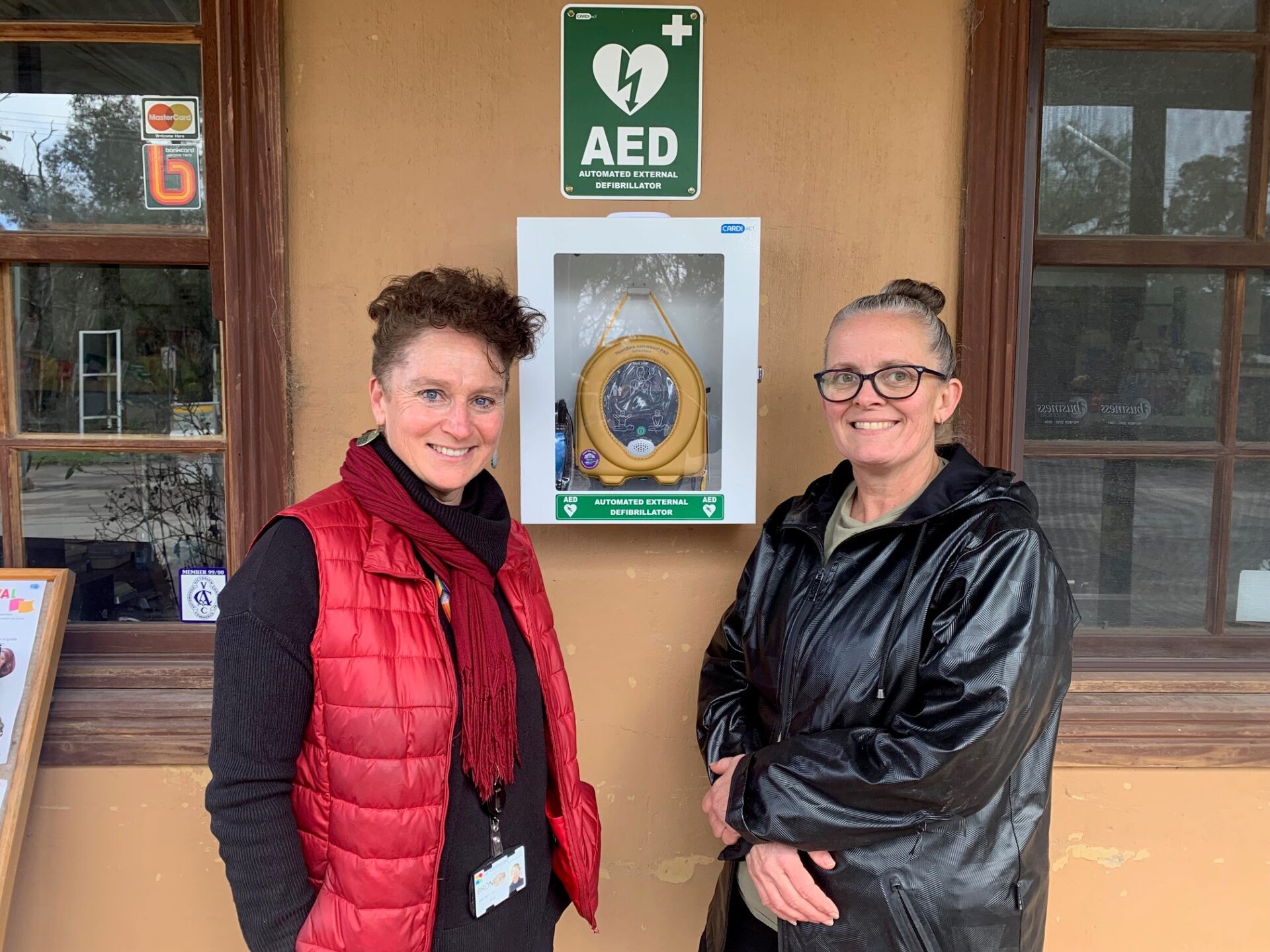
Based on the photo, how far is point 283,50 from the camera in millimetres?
1874

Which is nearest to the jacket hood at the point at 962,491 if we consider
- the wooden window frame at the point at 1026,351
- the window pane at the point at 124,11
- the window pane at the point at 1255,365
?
the wooden window frame at the point at 1026,351

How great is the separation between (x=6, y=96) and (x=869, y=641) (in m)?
2.35

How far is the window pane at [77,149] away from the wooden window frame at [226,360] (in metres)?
0.04

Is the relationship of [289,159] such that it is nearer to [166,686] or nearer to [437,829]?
[166,686]

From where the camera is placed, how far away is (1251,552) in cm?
219

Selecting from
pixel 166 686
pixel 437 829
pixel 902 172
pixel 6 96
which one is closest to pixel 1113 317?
pixel 902 172

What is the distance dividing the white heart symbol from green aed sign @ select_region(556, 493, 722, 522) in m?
0.92

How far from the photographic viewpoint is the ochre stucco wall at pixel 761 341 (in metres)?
1.89

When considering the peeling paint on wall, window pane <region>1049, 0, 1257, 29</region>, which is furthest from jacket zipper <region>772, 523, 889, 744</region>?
window pane <region>1049, 0, 1257, 29</region>

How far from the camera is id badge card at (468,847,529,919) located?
124cm

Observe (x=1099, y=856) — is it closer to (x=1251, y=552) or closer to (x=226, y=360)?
(x=1251, y=552)

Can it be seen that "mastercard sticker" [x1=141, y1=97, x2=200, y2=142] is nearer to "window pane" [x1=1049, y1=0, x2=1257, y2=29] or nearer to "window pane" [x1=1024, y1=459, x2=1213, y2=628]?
"window pane" [x1=1049, y1=0, x2=1257, y2=29]

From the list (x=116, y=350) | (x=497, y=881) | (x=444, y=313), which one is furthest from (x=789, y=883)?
(x=116, y=350)

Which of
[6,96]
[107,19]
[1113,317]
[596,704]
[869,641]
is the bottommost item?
[596,704]
